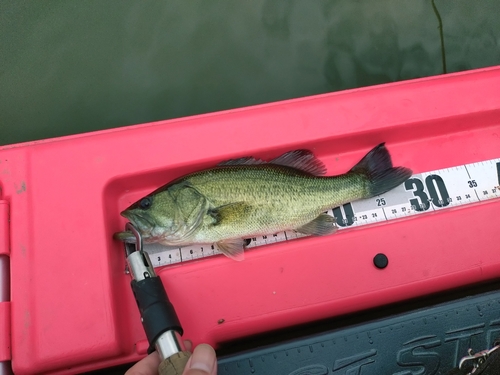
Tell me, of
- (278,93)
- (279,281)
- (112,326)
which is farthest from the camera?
(278,93)

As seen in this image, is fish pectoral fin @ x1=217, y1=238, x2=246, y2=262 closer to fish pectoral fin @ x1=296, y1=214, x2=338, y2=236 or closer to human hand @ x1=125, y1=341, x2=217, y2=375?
fish pectoral fin @ x1=296, y1=214, x2=338, y2=236

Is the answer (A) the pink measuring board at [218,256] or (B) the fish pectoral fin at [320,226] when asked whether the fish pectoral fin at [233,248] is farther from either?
(B) the fish pectoral fin at [320,226]

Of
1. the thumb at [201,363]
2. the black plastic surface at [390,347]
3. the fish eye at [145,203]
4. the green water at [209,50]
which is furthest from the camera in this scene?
the green water at [209,50]

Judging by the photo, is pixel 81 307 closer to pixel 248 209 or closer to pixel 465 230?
pixel 248 209

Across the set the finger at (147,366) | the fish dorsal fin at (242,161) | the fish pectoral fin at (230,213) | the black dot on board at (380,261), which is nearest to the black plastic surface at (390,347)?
the black dot on board at (380,261)

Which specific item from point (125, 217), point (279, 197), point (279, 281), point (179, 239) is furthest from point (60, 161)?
point (279, 281)

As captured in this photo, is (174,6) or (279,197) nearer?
(279,197)

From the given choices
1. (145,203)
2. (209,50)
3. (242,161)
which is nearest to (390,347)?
(242,161)

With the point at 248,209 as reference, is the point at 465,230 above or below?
below
